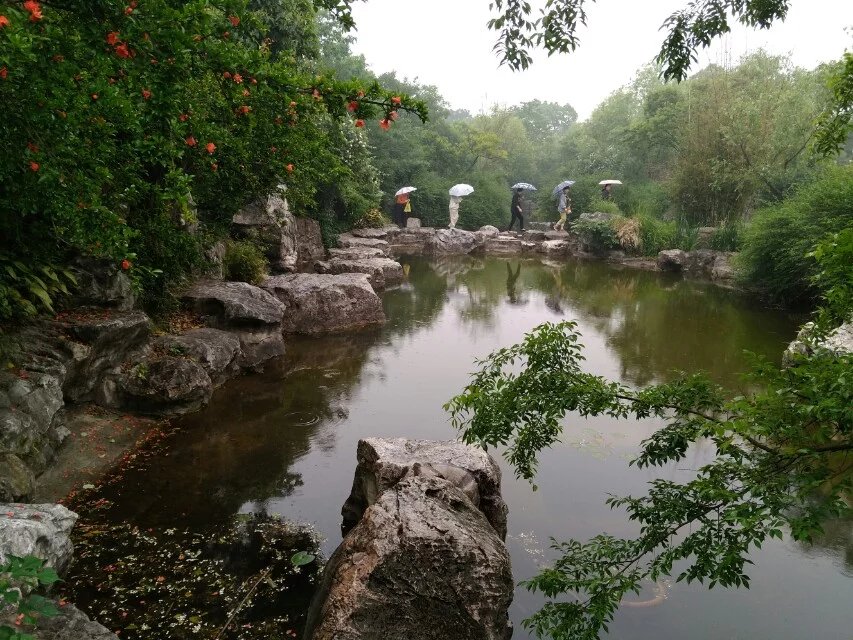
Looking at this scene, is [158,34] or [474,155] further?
[474,155]

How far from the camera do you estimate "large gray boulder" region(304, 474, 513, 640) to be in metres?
3.23

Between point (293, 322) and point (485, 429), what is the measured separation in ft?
26.2

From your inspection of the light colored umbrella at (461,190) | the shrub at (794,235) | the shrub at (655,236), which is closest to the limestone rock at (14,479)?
the shrub at (794,235)

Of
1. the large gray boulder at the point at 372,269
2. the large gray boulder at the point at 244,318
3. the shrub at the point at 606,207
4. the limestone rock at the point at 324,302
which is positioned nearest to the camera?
the large gray boulder at the point at 244,318

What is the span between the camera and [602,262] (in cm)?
2228

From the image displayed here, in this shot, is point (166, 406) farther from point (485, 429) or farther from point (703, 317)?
point (703, 317)

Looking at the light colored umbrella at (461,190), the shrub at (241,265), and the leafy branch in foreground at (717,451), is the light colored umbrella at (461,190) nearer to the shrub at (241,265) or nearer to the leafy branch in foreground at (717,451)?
the shrub at (241,265)

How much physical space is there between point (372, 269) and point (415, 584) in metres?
12.1

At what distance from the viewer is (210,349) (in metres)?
7.70

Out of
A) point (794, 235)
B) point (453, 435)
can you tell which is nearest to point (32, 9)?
point (453, 435)

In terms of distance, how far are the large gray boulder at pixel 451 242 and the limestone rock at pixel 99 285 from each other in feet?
55.0

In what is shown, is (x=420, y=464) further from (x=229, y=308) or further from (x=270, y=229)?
(x=270, y=229)

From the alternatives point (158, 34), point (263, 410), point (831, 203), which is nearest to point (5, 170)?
point (158, 34)

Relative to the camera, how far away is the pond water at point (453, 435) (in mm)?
4418
